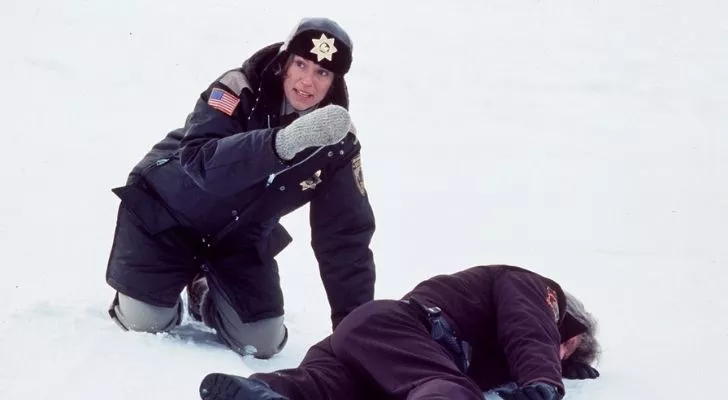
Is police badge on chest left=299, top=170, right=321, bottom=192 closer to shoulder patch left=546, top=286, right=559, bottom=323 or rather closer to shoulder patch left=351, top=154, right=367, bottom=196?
shoulder patch left=351, top=154, right=367, bottom=196

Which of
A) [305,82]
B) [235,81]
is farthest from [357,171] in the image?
[235,81]

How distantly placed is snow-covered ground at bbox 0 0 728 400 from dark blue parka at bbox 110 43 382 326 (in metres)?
0.44

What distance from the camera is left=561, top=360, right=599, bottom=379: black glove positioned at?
10.5 feet

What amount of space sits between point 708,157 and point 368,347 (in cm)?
586

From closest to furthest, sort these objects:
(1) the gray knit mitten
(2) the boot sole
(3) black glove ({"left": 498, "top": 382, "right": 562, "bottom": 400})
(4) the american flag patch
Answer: (2) the boot sole, (3) black glove ({"left": 498, "top": 382, "right": 562, "bottom": 400}), (1) the gray knit mitten, (4) the american flag patch

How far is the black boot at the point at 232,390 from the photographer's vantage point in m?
1.98

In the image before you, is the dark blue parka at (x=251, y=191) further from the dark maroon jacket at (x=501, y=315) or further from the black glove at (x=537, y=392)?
the black glove at (x=537, y=392)

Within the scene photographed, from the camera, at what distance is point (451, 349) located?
267 cm

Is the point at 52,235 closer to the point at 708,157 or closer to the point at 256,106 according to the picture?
the point at 256,106

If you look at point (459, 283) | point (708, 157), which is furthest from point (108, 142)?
point (708, 157)

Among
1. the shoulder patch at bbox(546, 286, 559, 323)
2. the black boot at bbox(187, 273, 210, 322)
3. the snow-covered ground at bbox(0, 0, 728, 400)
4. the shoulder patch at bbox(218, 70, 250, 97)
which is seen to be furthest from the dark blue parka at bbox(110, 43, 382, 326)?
the shoulder patch at bbox(546, 286, 559, 323)

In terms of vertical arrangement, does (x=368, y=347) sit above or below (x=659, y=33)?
below

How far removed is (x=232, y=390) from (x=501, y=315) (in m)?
1.15

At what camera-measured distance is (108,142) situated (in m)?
6.00
